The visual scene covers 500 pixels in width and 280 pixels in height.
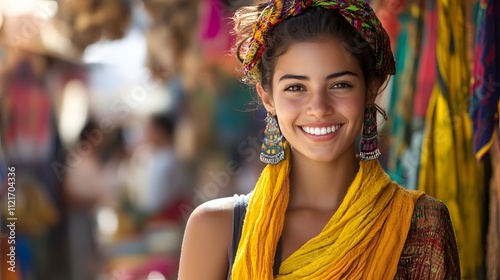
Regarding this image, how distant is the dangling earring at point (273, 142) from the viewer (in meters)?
2.22

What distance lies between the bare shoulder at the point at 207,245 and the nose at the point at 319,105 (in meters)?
0.40

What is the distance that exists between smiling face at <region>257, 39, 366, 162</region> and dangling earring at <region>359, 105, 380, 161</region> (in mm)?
78

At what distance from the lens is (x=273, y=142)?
7.36 feet

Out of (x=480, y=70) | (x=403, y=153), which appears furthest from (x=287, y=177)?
(x=403, y=153)

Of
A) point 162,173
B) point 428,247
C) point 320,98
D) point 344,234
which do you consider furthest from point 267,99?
point 162,173

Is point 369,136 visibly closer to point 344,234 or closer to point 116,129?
point 344,234

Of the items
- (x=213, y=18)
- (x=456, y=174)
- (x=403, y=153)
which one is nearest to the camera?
(x=456, y=174)

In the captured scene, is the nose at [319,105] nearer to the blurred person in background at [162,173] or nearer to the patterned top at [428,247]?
the patterned top at [428,247]

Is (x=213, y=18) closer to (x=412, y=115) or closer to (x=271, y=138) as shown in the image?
(x=412, y=115)

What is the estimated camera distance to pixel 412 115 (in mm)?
3268

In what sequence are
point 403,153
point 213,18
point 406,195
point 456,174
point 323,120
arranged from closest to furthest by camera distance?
point 323,120, point 406,195, point 456,174, point 403,153, point 213,18

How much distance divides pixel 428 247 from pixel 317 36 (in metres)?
0.63

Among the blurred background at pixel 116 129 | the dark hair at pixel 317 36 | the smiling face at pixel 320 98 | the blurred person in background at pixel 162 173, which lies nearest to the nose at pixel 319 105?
the smiling face at pixel 320 98

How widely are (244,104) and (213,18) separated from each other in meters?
0.41
